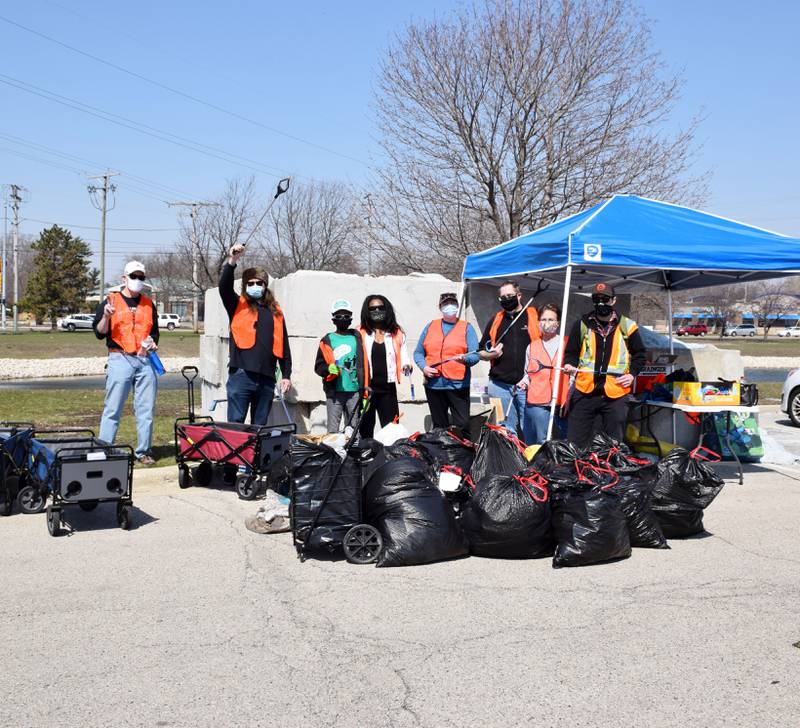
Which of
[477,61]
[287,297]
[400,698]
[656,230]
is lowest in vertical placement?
[400,698]

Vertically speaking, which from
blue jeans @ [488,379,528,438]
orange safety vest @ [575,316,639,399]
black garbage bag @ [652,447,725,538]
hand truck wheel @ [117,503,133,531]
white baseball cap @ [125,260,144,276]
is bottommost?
hand truck wheel @ [117,503,133,531]

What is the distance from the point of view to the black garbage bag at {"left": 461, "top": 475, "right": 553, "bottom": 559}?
5637 millimetres

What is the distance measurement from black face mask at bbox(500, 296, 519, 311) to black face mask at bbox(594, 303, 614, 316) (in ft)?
2.74

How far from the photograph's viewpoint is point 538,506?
5672mm

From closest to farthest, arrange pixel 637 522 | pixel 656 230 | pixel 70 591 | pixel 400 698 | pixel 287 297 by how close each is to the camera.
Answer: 1. pixel 400 698
2. pixel 70 591
3. pixel 637 522
4. pixel 656 230
5. pixel 287 297

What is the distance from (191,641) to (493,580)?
76.3 inches

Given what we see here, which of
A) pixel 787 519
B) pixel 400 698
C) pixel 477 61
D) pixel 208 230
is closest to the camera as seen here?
pixel 400 698

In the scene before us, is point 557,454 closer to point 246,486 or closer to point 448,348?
point 448,348

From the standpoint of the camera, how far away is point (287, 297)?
9141mm

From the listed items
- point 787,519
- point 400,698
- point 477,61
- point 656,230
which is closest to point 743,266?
point 656,230

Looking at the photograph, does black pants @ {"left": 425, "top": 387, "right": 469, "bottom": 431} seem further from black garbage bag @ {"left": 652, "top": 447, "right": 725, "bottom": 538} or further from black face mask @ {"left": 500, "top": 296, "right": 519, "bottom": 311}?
black garbage bag @ {"left": 652, "top": 447, "right": 725, "bottom": 538}

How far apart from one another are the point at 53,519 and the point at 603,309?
4908mm

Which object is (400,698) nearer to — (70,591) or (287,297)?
(70,591)

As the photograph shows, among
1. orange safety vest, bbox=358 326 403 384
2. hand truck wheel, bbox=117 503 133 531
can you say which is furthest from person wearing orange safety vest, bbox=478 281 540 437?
hand truck wheel, bbox=117 503 133 531
